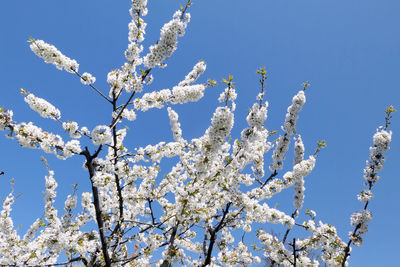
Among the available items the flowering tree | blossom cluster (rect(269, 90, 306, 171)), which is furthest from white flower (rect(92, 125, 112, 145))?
blossom cluster (rect(269, 90, 306, 171))

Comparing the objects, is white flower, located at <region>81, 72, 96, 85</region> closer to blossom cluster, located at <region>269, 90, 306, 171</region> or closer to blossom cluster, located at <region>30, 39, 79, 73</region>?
blossom cluster, located at <region>30, 39, 79, 73</region>

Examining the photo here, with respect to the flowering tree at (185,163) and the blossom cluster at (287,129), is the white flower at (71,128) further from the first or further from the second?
the blossom cluster at (287,129)

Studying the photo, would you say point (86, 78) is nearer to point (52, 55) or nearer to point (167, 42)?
point (52, 55)

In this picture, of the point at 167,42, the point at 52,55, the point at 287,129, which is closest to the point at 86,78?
the point at 52,55

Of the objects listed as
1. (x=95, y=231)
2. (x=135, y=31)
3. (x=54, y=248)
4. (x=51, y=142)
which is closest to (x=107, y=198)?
(x=95, y=231)

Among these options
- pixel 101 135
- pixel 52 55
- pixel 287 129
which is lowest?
pixel 101 135

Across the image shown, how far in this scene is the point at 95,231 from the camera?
6.84 meters

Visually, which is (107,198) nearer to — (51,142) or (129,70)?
(51,142)

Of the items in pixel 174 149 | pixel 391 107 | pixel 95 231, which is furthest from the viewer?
pixel 174 149

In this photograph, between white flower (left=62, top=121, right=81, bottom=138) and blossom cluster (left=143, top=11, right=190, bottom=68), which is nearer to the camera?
white flower (left=62, top=121, right=81, bottom=138)

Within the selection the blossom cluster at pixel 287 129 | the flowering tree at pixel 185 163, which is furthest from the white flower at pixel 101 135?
the blossom cluster at pixel 287 129

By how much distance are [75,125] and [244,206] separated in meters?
4.47

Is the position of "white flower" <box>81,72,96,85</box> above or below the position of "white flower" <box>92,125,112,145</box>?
above

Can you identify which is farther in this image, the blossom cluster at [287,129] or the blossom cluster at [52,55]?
the blossom cluster at [287,129]
